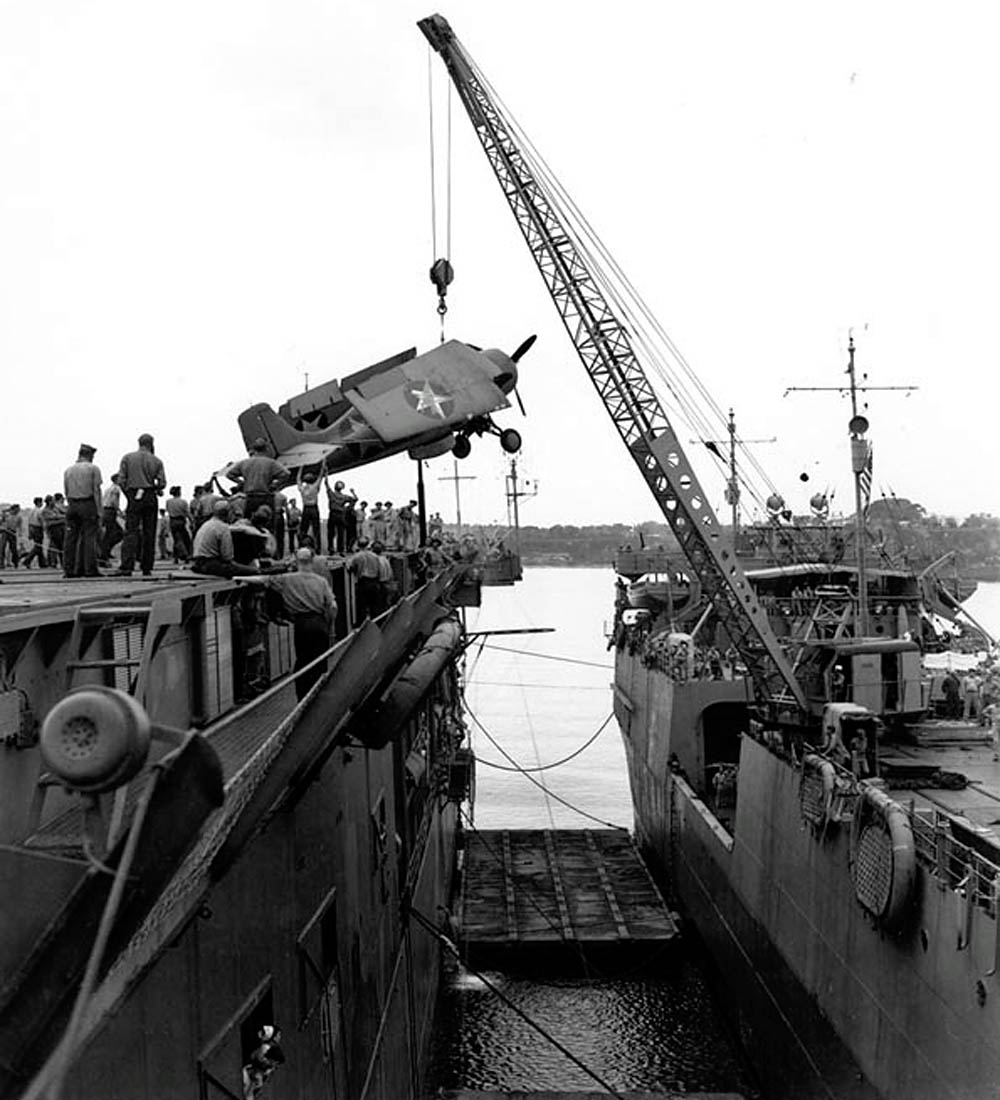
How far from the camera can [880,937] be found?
12961 mm

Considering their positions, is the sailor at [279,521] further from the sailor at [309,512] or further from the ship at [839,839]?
the ship at [839,839]

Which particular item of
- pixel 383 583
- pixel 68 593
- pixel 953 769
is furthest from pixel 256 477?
pixel 953 769

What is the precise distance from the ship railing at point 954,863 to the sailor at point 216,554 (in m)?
7.31

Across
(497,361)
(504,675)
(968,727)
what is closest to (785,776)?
(968,727)

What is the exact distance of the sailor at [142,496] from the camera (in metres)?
12.5

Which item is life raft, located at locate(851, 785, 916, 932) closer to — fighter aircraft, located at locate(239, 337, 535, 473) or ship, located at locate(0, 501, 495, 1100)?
ship, located at locate(0, 501, 495, 1100)

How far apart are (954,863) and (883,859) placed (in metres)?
0.91

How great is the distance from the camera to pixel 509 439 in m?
19.9

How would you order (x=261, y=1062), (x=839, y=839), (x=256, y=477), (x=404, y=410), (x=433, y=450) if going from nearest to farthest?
1. (x=261, y=1062)
2. (x=256, y=477)
3. (x=839, y=839)
4. (x=404, y=410)
5. (x=433, y=450)

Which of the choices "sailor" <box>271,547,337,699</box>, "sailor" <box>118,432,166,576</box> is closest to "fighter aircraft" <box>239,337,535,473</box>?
"sailor" <box>118,432,166,576</box>

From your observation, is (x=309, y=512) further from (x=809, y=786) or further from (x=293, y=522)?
(x=809, y=786)

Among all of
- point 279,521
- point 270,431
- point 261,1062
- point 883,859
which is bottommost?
point 883,859

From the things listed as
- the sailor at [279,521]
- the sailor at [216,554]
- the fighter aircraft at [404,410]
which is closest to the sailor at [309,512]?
the fighter aircraft at [404,410]

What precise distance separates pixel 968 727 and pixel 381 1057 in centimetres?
1403
